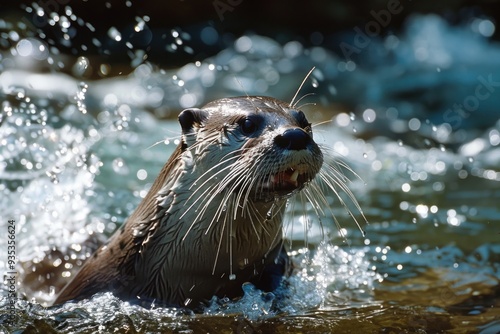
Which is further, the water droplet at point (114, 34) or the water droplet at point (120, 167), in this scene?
the water droplet at point (114, 34)

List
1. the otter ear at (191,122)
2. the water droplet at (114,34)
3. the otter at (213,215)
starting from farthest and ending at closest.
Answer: the water droplet at (114,34) → the otter ear at (191,122) → the otter at (213,215)

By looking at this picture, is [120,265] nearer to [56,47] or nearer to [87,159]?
[87,159]

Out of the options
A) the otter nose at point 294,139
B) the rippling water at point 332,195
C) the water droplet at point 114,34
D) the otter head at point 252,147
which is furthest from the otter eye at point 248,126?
the water droplet at point 114,34

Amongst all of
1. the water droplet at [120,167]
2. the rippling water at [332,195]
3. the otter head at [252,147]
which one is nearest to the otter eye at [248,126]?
the otter head at [252,147]

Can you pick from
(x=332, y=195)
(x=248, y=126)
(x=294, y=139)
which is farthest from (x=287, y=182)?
(x=332, y=195)

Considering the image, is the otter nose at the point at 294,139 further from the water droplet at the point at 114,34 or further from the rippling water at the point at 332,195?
the water droplet at the point at 114,34

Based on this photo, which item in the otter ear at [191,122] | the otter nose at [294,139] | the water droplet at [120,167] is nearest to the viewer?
the otter nose at [294,139]

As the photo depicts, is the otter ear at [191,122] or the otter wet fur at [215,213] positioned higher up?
the otter ear at [191,122]

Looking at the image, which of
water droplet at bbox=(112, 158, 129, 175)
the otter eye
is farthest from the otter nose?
water droplet at bbox=(112, 158, 129, 175)

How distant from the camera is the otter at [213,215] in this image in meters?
2.59

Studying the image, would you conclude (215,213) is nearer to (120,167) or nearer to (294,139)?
(294,139)

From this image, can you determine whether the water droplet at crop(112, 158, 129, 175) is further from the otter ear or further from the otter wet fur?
the otter ear

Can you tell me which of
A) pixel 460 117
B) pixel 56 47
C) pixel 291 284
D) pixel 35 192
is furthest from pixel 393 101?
pixel 291 284

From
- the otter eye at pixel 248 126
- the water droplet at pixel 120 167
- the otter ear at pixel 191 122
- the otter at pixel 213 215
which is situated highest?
the water droplet at pixel 120 167
